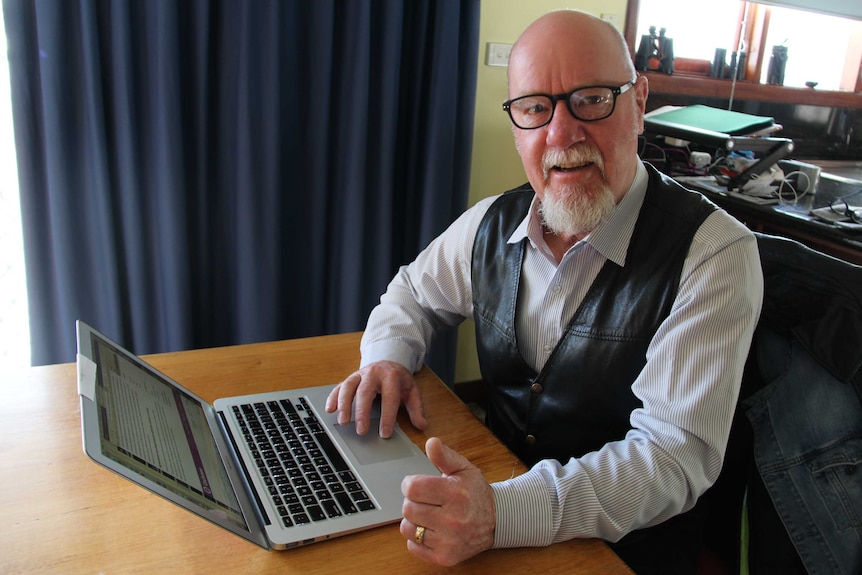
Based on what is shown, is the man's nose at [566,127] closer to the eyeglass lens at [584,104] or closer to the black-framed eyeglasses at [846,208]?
the eyeglass lens at [584,104]

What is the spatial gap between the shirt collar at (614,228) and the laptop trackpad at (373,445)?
0.45 meters

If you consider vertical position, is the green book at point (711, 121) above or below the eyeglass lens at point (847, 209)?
above

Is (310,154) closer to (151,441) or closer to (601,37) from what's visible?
(601,37)

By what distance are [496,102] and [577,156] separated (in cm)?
129

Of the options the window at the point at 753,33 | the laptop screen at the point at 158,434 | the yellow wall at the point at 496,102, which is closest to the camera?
the laptop screen at the point at 158,434

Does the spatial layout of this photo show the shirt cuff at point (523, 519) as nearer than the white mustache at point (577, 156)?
Yes

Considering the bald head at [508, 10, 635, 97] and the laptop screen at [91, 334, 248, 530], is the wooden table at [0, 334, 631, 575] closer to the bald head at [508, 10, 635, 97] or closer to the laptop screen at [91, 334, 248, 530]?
the laptop screen at [91, 334, 248, 530]

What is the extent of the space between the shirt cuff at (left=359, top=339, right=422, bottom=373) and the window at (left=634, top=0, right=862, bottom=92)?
195 cm

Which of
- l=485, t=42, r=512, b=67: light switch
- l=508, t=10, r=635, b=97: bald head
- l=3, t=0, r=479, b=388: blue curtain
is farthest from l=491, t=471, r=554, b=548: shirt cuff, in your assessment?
l=485, t=42, r=512, b=67: light switch

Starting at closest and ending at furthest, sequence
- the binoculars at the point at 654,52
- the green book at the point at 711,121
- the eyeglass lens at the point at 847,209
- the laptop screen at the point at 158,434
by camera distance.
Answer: the laptop screen at the point at 158,434
the eyeglass lens at the point at 847,209
the green book at the point at 711,121
the binoculars at the point at 654,52

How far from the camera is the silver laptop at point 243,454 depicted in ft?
2.50

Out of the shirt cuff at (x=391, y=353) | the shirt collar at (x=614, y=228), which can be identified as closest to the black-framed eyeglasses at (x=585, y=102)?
the shirt collar at (x=614, y=228)

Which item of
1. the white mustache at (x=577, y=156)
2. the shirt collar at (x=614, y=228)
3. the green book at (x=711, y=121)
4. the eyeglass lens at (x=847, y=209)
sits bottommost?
the eyeglass lens at (x=847, y=209)

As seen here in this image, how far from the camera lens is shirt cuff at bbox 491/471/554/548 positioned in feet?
2.73
